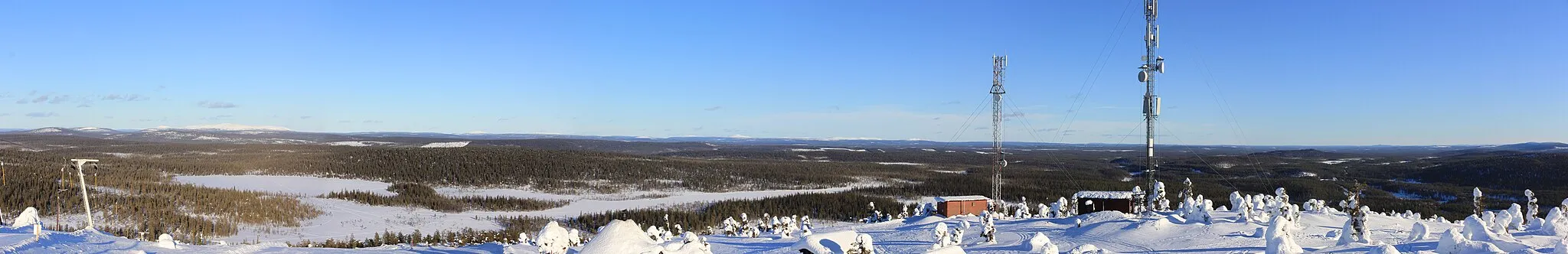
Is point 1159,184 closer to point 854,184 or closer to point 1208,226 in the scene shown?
point 1208,226

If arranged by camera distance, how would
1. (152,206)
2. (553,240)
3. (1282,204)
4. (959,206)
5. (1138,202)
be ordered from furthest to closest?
(152,206), (959,206), (1138,202), (1282,204), (553,240)

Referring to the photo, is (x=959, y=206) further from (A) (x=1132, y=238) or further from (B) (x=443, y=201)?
(B) (x=443, y=201)

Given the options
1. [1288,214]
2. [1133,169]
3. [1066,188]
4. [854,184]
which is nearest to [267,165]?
[854,184]

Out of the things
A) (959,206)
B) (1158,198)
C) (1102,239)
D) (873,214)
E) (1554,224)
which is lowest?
(873,214)

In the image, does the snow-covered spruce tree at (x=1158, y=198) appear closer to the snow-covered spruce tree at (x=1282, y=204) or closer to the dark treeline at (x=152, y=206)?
the snow-covered spruce tree at (x=1282, y=204)

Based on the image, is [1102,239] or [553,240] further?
[1102,239]

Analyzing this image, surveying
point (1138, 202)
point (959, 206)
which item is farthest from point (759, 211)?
point (1138, 202)

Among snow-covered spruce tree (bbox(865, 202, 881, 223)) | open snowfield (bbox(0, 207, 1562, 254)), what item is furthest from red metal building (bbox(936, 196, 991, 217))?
open snowfield (bbox(0, 207, 1562, 254))
